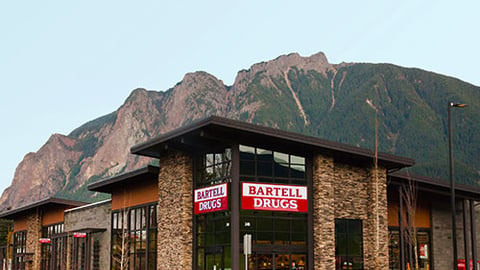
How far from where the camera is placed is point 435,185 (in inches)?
1523

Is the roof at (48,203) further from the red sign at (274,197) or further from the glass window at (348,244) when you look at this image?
the glass window at (348,244)

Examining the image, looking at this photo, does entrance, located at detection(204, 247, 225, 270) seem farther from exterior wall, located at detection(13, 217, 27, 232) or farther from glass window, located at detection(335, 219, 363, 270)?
exterior wall, located at detection(13, 217, 27, 232)

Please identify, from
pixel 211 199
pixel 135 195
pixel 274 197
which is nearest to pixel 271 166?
pixel 274 197

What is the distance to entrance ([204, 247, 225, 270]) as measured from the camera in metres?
32.2

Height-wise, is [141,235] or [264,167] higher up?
[264,167]

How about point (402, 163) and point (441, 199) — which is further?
point (441, 199)

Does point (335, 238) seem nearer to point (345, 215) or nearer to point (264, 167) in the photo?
point (345, 215)

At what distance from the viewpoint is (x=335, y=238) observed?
33750 mm

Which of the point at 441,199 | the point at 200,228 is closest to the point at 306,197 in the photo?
the point at 200,228

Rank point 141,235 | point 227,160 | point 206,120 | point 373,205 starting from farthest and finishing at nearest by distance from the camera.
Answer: point 141,235
point 373,205
point 227,160
point 206,120

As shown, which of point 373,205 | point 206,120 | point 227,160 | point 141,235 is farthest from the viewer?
point 141,235

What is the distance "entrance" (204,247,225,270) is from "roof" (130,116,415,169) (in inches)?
202

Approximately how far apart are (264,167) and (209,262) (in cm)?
566

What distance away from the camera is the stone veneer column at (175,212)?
34.1m
